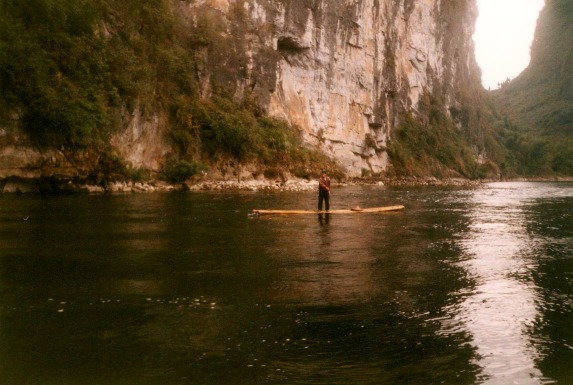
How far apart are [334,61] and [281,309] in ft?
233

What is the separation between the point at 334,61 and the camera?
75.6 m

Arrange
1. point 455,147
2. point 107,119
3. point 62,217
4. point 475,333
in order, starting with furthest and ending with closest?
point 455,147 → point 107,119 → point 62,217 → point 475,333

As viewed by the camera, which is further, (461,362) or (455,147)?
(455,147)

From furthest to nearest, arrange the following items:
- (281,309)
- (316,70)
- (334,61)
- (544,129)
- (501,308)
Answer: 1. (544,129)
2. (334,61)
3. (316,70)
4. (501,308)
5. (281,309)

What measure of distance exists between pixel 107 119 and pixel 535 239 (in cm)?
3150

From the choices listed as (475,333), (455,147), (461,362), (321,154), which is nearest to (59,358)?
(461,362)

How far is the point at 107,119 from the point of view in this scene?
3941 centimetres

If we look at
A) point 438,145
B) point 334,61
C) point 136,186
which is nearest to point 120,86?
point 136,186

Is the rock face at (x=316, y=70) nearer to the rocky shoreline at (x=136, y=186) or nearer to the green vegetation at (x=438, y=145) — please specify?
the rocky shoreline at (x=136, y=186)

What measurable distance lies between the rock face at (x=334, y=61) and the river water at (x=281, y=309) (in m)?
45.0

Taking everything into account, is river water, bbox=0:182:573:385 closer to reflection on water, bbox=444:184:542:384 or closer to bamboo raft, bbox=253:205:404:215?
reflection on water, bbox=444:184:542:384

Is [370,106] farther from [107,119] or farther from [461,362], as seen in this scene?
[461,362]

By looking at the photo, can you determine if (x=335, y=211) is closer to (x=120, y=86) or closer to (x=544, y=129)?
(x=120, y=86)

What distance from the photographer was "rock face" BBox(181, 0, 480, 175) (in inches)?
2325
